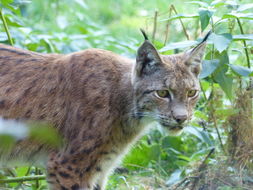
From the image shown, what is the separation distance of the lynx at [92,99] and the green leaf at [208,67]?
7cm

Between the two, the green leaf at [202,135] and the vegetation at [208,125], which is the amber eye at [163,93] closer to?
Result: the vegetation at [208,125]

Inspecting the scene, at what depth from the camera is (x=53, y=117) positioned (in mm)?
3963

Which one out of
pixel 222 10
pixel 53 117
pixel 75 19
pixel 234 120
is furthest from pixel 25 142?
pixel 75 19

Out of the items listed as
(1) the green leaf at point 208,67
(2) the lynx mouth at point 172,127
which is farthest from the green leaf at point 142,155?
(1) the green leaf at point 208,67

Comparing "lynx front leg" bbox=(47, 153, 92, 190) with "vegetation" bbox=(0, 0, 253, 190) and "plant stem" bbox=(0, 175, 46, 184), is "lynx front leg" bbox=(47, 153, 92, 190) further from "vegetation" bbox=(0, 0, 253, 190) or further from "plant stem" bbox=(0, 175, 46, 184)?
"plant stem" bbox=(0, 175, 46, 184)

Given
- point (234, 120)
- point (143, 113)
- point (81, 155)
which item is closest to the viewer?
point (81, 155)

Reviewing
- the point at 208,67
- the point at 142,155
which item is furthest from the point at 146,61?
the point at 142,155

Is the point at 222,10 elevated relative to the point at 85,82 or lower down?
elevated

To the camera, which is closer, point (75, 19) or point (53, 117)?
point (53, 117)

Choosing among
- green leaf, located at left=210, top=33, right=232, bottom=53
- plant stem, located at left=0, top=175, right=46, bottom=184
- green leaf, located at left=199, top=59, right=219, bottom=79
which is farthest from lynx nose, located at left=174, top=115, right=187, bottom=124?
plant stem, located at left=0, top=175, right=46, bottom=184

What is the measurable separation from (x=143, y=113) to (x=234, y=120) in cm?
110

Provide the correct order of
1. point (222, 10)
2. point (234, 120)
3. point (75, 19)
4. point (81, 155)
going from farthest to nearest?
point (75, 19)
point (222, 10)
point (234, 120)
point (81, 155)

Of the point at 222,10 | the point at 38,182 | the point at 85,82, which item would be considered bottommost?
the point at 38,182

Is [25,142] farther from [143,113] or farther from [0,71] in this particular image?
[143,113]
